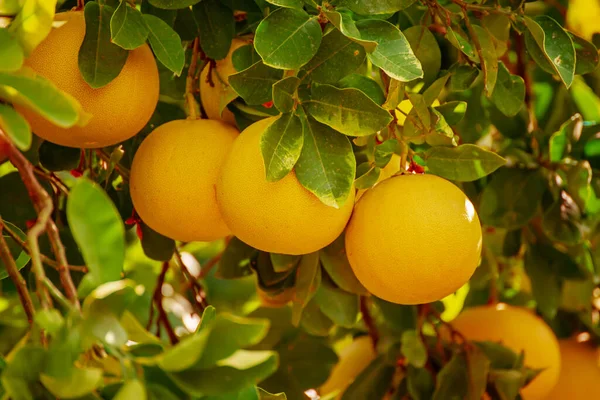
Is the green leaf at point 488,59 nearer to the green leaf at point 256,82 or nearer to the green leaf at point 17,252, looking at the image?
the green leaf at point 256,82

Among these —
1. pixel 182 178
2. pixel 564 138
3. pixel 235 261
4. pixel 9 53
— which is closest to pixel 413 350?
pixel 235 261

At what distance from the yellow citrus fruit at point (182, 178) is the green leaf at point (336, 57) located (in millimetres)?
170

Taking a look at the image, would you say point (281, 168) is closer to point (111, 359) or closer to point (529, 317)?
point (111, 359)

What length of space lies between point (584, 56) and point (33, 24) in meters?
0.74

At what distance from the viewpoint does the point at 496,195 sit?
1386 millimetres

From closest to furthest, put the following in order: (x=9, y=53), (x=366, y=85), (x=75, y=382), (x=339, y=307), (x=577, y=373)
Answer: (x=75, y=382), (x=9, y=53), (x=366, y=85), (x=339, y=307), (x=577, y=373)

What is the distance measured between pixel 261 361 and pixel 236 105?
1.59ft

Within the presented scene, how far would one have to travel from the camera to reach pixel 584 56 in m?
1.13

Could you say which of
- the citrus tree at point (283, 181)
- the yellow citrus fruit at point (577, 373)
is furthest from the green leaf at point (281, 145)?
the yellow citrus fruit at point (577, 373)

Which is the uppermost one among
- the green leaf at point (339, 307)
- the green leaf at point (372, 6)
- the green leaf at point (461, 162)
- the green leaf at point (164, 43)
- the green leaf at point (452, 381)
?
the green leaf at point (372, 6)

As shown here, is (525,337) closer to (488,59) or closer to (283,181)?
(488,59)

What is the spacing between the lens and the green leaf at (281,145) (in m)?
0.90

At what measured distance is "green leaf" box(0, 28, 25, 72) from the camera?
0.71m

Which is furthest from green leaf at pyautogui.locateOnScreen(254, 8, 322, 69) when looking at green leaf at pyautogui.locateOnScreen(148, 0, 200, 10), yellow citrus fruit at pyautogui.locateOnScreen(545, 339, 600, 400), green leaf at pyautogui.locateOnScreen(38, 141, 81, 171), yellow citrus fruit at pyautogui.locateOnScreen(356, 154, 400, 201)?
yellow citrus fruit at pyautogui.locateOnScreen(545, 339, 600, 400)
